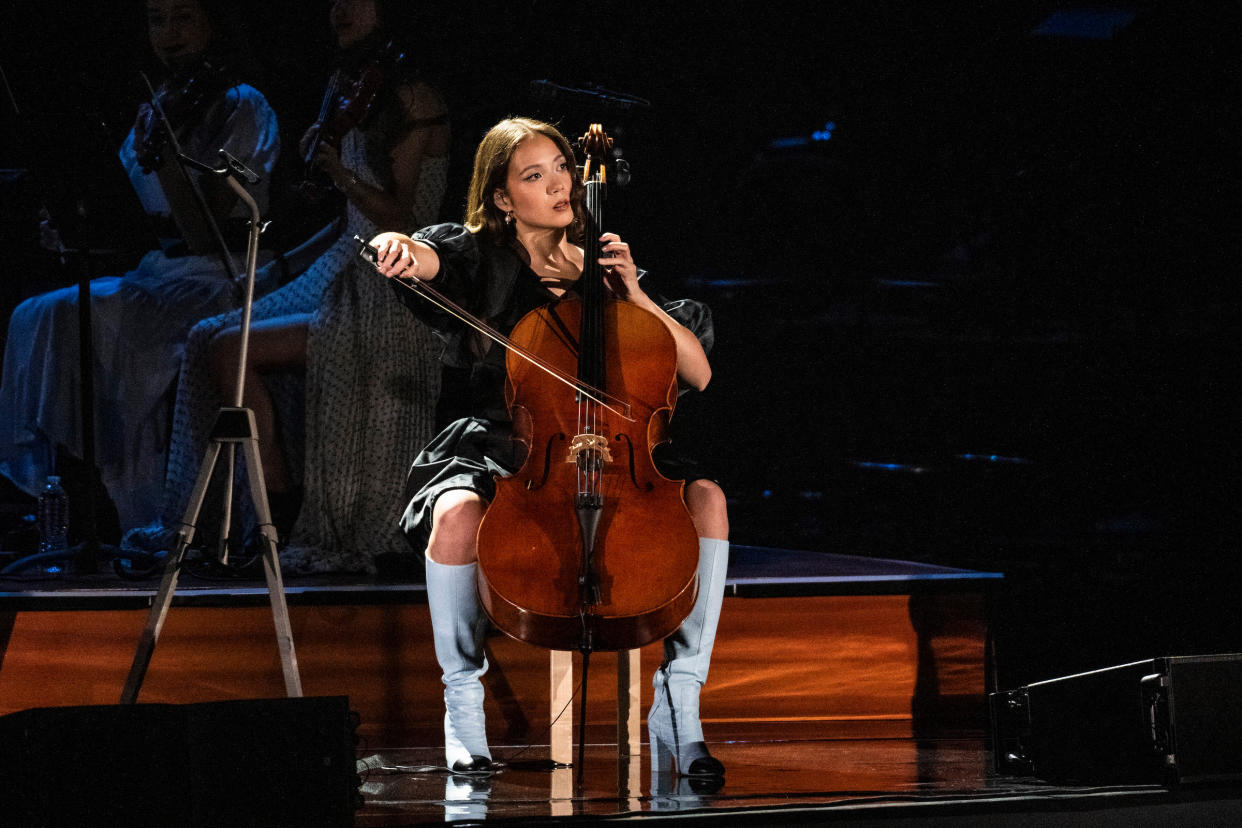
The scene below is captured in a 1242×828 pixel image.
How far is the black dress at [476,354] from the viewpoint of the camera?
2107mm

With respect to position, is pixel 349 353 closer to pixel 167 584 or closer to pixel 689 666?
pixel 167 584

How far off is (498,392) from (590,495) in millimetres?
482

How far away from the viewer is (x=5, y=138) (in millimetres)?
3115

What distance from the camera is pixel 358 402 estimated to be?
300 centimetres

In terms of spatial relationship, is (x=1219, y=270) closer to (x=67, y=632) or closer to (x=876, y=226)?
(x=876, y=226)

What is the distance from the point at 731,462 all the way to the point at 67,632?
6.10 ft

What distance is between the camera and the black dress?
2.11 m

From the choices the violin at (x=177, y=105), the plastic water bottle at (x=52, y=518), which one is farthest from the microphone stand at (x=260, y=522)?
the plastic water bottle at (x=52, y=518)

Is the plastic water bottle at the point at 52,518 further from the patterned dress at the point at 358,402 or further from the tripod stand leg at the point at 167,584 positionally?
the tripod stand leg at the point at 167,584

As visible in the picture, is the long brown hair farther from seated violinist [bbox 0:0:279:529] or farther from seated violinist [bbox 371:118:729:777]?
seated violinist [bbox 0:0:279:529]

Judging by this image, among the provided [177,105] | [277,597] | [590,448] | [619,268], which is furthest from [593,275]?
[177,105]

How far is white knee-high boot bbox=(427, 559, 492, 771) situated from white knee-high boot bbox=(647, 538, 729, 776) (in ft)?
1.04

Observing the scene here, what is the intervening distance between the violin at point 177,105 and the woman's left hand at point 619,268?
1661 mm

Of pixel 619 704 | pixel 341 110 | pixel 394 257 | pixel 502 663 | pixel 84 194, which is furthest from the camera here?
pixel 341 110
